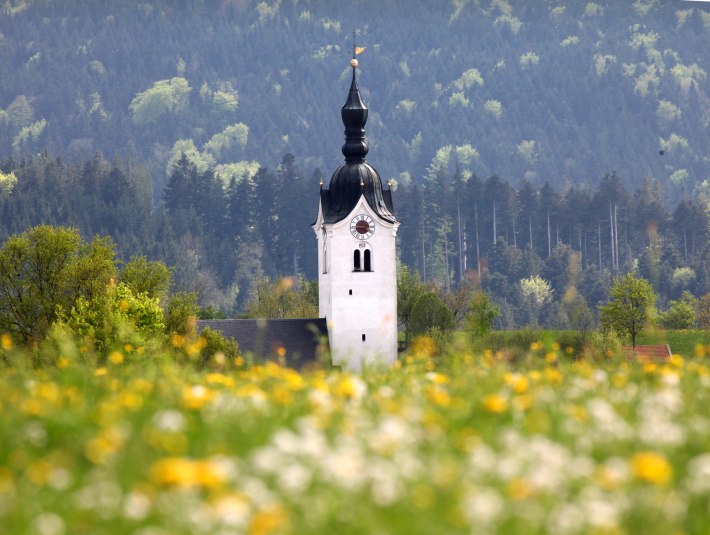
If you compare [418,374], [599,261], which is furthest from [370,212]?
[599,261]

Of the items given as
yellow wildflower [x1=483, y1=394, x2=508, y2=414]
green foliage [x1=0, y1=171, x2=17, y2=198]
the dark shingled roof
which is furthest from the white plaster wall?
green foliage [x1=0, y1=171, x2=17, y2=198]

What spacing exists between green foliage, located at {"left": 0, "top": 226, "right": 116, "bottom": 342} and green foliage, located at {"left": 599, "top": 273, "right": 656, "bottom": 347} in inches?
1164

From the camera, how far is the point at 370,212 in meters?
78.9

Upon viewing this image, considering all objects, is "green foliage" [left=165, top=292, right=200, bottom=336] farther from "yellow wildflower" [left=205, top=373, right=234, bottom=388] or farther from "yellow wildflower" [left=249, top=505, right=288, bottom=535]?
"yellow wildflower" [left=249, top=505, right=288, bottom=535]

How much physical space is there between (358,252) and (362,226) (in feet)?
5.85

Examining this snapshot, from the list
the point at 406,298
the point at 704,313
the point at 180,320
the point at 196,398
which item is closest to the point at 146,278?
the point at 180,320

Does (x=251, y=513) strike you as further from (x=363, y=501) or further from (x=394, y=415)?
(x=394, y=415)

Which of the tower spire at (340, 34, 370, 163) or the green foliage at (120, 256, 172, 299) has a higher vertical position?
the tower spire at (340, 34, 370, 163)

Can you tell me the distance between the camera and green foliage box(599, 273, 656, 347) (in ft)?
281

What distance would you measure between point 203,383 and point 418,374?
2.00m

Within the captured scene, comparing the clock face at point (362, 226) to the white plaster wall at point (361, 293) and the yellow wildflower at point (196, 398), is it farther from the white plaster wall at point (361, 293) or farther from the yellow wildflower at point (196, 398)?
the yellow wildflower at point (196, 398)

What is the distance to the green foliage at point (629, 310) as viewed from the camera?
8569 centimetres

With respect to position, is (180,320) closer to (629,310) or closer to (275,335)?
(275,335)

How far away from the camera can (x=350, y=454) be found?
902 cm
